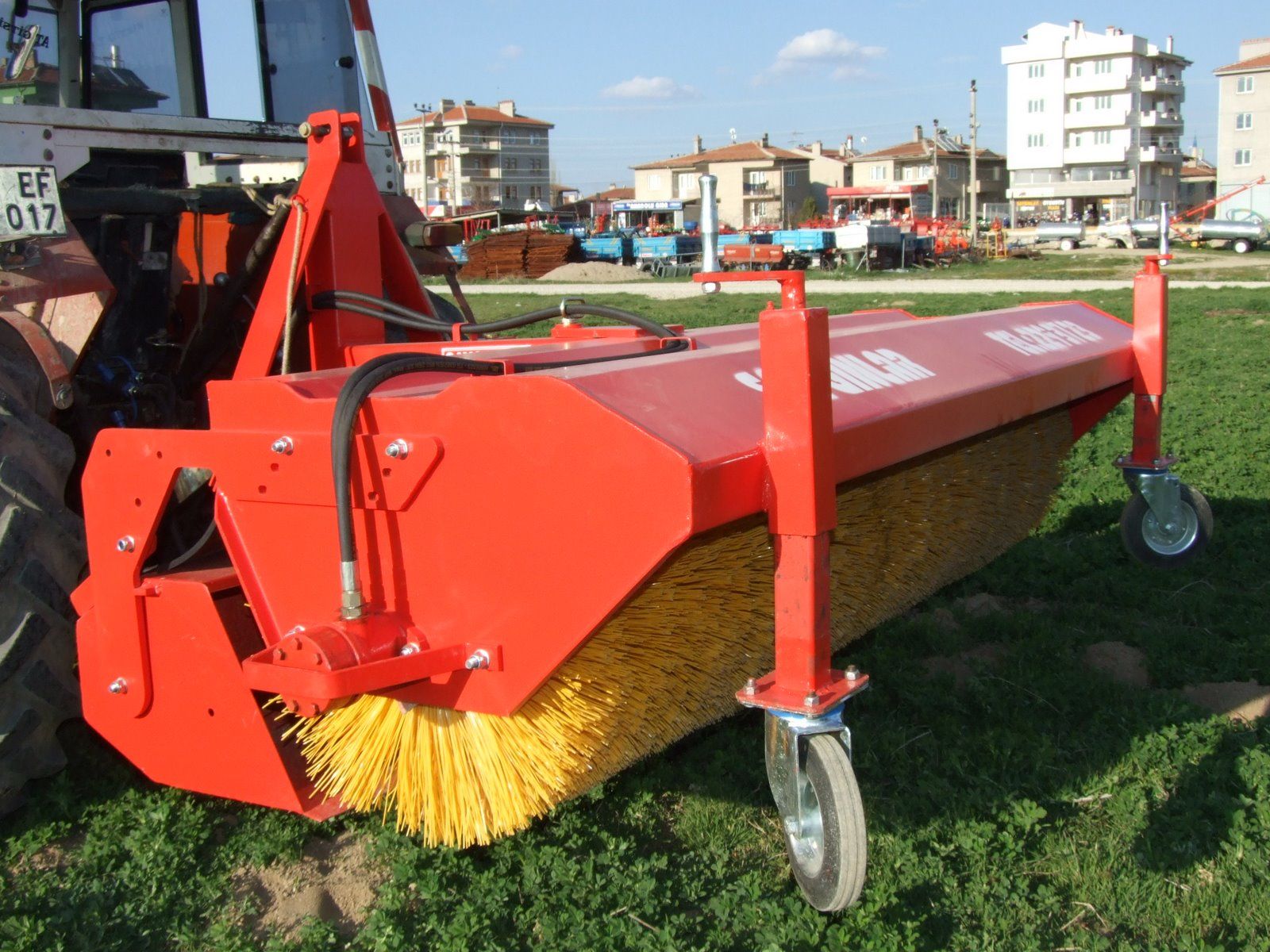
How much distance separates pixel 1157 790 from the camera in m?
2.95

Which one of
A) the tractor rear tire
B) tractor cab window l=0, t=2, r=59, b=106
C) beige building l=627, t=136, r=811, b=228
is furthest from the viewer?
beige building l=627, t=136, r=811, b=228

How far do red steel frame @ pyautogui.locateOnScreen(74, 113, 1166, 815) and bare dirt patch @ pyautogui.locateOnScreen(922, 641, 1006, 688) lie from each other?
1.01 meters

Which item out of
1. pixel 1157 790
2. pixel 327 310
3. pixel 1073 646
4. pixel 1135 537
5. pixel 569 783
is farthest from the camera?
pixel 1135 537

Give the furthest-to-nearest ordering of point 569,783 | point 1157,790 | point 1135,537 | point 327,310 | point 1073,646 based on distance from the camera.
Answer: point 1135,537, point 1073,646, point 327,310, point 1157,790, point 569,783

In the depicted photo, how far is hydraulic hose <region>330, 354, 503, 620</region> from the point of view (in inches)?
87.4

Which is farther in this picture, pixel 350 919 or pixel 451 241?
pixel 451 241

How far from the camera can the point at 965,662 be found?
3.82 m

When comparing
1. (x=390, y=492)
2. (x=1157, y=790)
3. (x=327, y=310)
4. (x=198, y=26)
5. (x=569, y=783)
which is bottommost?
(x=1157, y=790)

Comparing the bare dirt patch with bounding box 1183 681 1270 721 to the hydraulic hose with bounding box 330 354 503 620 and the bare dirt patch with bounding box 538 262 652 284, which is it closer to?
the hydraulic hose with bounding box 330 354 503 620

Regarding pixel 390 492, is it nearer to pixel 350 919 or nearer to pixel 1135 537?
pixel 350 919

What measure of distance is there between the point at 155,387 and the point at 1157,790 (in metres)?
2.69

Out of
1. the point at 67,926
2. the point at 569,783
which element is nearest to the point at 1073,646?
the point at 569,783

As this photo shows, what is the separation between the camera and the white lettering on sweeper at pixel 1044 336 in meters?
3.42

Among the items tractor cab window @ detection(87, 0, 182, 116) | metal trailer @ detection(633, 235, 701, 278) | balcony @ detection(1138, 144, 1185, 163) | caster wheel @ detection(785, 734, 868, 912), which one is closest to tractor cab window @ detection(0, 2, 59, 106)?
tractor cab window @ detection(87, 0, 182, 116)
